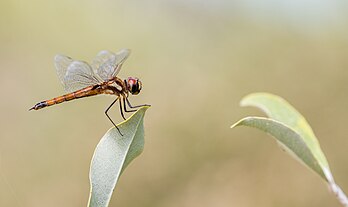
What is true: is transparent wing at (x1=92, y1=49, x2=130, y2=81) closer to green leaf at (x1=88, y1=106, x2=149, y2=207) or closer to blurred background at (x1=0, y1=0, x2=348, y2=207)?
green leaf at (x1=88, y1=106, x2=149, y2=207)

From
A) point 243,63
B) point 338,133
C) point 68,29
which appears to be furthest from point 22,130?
point 338,133

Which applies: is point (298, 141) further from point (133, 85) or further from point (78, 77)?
point (78, 77)

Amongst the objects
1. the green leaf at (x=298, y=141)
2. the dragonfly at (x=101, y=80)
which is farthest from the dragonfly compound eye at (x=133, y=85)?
the green leaf at (x=298, y=141)

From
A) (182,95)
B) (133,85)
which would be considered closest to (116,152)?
(133,85)

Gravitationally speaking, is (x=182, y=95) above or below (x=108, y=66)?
below

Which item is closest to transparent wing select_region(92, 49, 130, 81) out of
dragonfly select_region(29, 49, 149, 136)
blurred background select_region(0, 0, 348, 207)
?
dragonfly select_region(29, 49, 149, 136)

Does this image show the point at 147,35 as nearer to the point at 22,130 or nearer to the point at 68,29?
the point at 68,29
